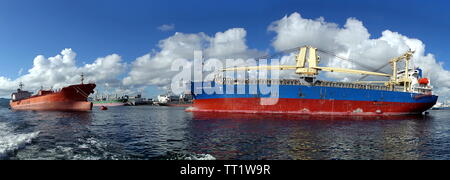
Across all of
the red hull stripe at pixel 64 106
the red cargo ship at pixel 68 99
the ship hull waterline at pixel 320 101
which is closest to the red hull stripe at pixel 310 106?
the ship hull waterline at pixel 320 101

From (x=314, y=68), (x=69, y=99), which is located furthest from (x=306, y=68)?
(x=69, y=99)

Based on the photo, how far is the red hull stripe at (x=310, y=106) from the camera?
45781 mm

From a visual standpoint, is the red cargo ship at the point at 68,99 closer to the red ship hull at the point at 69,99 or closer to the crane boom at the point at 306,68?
the red ship hull at the point at 69,99

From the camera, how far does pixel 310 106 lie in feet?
150

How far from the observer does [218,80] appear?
1951 inches

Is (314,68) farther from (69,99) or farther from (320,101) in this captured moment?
(69,99)

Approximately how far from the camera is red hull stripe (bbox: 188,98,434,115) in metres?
45.8

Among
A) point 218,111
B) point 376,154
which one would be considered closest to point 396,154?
point 376,154

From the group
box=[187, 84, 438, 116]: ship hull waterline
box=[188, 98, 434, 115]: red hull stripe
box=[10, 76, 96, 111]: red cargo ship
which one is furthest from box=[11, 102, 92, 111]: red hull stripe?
box=[187, 84, 438, 116]: ship hull waterline

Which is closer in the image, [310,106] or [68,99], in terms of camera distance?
[310,106]
